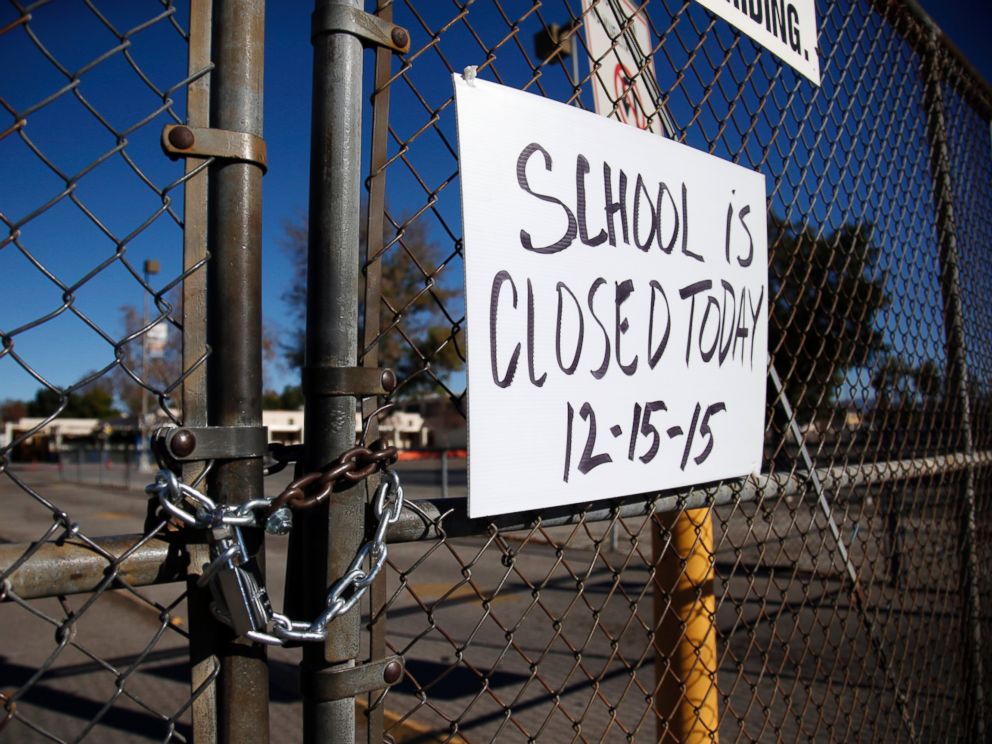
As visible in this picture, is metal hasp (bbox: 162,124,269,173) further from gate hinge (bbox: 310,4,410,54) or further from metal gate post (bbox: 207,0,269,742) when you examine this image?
gate hinge (bbox: 310,4,410,54)

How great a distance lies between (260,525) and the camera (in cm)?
97

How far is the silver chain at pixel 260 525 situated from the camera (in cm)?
91

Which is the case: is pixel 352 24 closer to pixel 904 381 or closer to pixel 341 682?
pixel 341 682

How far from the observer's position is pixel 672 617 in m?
2.15

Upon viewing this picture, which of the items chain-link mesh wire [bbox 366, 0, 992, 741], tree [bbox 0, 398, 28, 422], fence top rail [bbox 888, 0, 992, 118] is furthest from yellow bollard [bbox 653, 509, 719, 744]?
tree [bbox 0, 398, 28, 422]

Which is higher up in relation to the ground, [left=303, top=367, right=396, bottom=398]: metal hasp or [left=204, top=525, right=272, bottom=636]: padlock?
[left=303, top=367, right=396, bottom=398]: metal hasp

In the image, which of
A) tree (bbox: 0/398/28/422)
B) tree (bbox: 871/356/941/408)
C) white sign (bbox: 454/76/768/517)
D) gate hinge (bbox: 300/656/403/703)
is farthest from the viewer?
tree (bbox: 0/398/28/422)

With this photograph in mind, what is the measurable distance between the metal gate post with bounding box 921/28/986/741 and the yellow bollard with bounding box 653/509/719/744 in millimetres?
1663

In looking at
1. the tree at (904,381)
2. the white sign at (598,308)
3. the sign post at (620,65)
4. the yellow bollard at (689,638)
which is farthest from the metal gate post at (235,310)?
the tree at (904,381)

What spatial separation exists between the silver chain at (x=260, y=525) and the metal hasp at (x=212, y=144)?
1.41ft

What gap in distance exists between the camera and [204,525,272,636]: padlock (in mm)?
914

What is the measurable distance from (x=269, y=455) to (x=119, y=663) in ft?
16.9

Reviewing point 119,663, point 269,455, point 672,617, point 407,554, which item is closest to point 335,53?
point 269,455

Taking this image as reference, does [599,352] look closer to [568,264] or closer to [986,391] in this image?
[568,264]
